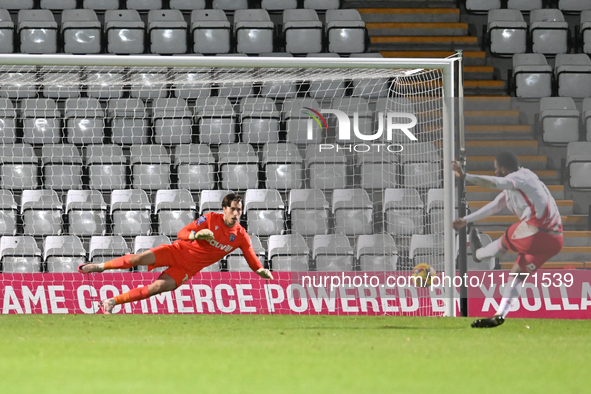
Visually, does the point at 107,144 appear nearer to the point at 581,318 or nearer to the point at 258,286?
the point at 258,286

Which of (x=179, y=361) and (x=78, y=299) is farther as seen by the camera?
(x=78, y=299)

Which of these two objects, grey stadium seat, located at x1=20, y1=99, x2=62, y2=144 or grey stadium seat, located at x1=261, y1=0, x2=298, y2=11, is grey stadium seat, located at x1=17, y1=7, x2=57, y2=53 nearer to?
grey stadium seat, located at x1=20, y1=99, x2=62, y2=144

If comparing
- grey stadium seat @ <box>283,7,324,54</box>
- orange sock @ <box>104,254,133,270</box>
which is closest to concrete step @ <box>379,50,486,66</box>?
grey stadium seat @ <box>283,7,324,54</box>

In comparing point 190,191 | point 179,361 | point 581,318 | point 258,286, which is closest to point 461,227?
A: point 581,318

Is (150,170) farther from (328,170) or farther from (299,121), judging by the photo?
(328,170)

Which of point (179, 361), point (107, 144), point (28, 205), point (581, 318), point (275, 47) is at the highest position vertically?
Answer: point (275, 47)

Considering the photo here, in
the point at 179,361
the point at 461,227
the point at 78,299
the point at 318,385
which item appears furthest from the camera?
the point at 78,299

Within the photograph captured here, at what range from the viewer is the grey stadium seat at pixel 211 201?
10.2m

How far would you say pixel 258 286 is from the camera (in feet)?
31.0

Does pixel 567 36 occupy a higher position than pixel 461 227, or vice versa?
pixel 567 36

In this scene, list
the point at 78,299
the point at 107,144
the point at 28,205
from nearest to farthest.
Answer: the point at 78,299 < the point at 28,205 < the point at 107,144

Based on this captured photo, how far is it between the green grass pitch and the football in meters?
1.14

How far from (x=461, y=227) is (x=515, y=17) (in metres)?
5.84

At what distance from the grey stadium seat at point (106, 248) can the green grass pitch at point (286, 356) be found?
1818 mm
